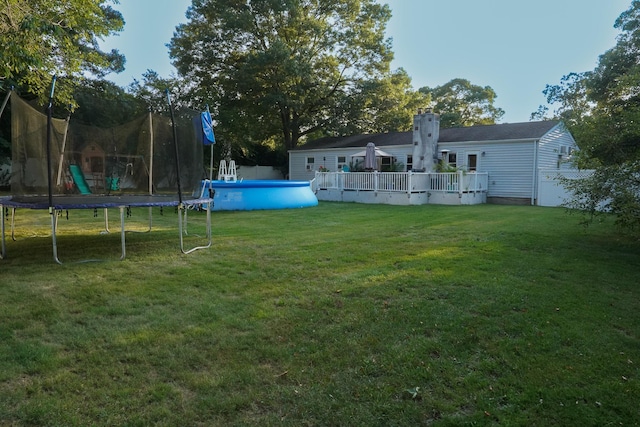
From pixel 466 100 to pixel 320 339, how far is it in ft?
137

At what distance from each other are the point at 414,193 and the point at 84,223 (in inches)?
441

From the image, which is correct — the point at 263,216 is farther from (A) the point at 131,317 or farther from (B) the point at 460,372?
(B) the point at 460,372

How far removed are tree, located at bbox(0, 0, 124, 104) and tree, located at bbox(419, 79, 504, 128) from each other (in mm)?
34967

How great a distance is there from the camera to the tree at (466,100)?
133 feet

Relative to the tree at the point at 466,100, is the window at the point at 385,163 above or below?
below

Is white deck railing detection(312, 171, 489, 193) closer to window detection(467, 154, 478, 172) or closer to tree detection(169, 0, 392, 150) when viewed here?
window detection(467, 154, 478, 172)

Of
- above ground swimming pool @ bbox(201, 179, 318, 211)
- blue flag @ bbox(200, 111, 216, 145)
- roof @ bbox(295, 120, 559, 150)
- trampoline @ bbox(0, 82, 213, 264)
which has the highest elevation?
roof @ bbox(295, 120, 559, 150)

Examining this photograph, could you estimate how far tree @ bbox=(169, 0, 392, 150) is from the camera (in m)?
25.6

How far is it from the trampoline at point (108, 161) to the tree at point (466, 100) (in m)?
36.6

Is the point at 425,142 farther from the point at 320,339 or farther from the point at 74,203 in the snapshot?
the point at 320,339

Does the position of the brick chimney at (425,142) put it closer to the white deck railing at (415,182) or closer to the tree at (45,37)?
the white deck railing at (415,182)

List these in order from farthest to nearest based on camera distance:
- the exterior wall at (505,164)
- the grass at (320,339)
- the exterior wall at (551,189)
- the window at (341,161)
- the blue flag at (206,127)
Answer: the window at (341,161) < the exterior wall at (505,164) < the exterior wall at (551,189) < the blue flag at (206,127) < the grass at (320,339)

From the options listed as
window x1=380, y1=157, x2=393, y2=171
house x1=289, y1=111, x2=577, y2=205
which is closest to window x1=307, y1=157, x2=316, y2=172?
window x1=380, y1=157, x2=393, y2=171

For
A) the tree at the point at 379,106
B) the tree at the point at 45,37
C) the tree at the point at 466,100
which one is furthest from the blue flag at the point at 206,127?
the tree at the point at 466,100
